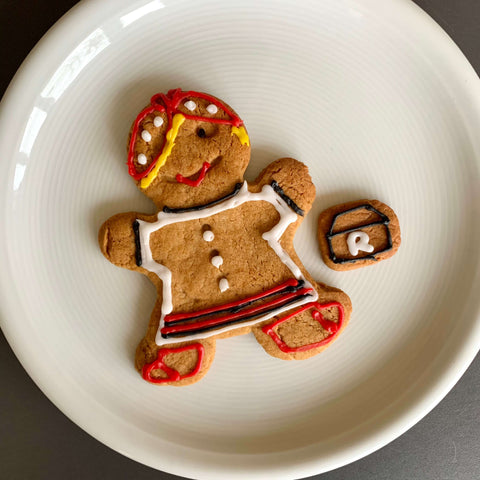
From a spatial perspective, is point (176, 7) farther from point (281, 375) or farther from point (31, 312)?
point (281, 375)

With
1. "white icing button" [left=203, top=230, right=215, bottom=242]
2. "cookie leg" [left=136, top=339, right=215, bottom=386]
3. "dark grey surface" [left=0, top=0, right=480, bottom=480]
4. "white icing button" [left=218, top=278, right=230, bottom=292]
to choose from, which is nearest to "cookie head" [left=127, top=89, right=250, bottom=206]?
"white icing button" [left=203, top=230, right=215, bottom=242]

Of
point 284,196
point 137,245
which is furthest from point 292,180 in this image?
point 137,245

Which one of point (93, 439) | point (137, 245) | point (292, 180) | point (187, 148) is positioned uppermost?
point (187, 148)

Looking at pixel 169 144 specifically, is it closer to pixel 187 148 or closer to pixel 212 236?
pixel 187 148

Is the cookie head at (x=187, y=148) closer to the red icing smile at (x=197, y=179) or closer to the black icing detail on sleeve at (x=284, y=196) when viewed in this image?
the red icing smile at (x=197, y=179)

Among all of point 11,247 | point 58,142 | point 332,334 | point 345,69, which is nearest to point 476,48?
point 345,69

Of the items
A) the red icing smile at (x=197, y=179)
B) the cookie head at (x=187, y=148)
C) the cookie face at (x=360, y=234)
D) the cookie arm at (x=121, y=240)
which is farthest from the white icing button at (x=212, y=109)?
the cookie face at (x=360, y=234)

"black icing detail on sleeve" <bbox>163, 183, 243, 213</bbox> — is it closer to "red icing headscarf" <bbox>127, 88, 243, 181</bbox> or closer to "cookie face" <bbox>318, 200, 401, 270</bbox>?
"red icing headscarf" <bbox>127, 88, 243, 181</bbox>
